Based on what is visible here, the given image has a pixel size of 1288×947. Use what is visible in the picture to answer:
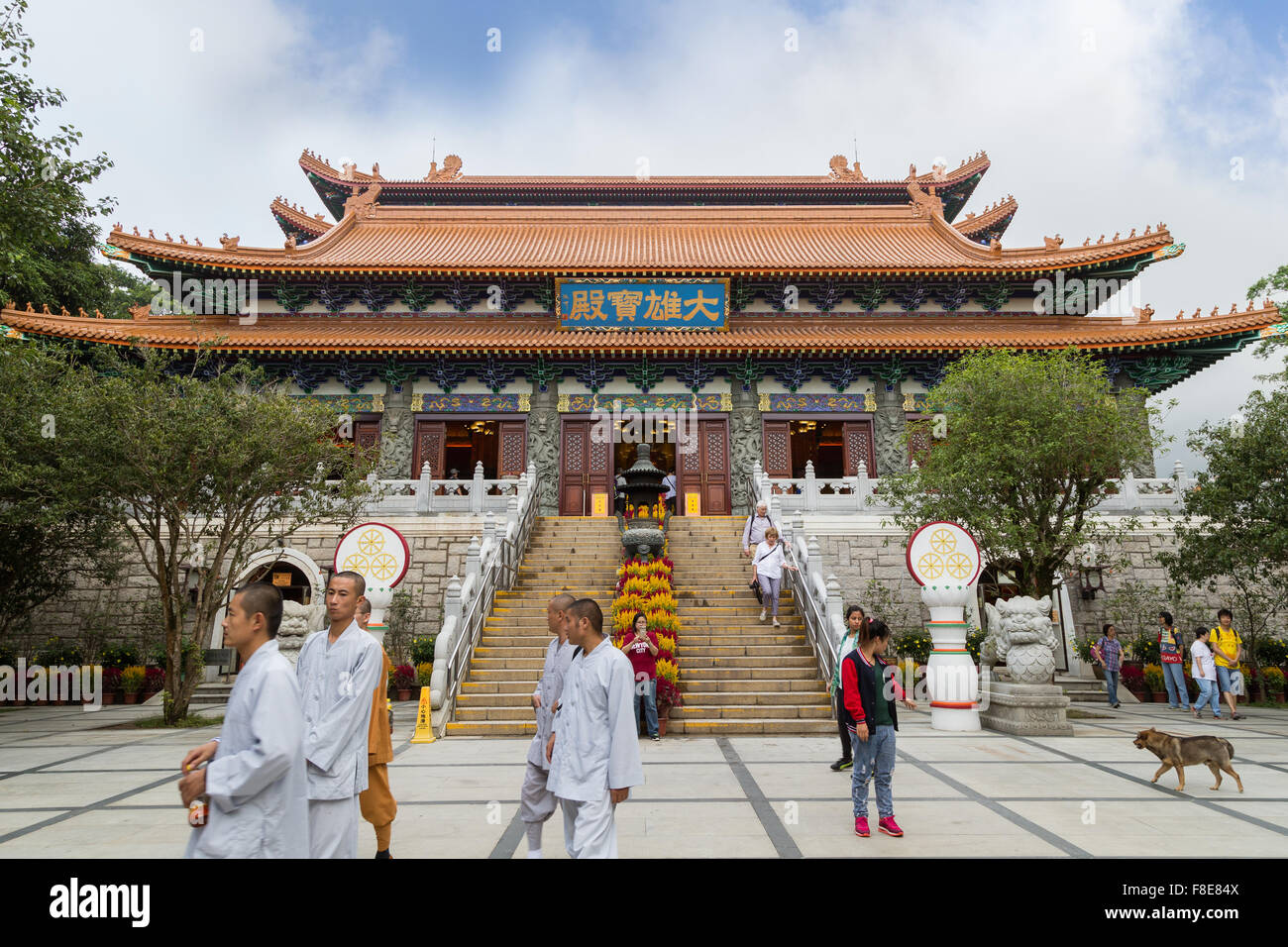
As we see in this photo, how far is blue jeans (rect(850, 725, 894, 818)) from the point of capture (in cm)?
457

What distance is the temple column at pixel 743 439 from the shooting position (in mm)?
17062

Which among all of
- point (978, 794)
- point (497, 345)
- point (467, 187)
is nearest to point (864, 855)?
point (978, 794)

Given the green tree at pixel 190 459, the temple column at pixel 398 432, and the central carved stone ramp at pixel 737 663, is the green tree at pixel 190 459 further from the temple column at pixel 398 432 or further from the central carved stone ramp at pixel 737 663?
the temple column at pixel 398 432

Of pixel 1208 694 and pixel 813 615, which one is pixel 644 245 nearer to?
pixel 813 615

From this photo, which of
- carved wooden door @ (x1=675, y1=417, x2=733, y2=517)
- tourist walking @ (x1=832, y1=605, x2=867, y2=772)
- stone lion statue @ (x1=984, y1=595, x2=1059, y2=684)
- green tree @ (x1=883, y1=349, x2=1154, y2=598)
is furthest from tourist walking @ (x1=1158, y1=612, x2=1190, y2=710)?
carved wooden door @ (x1=675, y1=417, x2=733, y2=517)

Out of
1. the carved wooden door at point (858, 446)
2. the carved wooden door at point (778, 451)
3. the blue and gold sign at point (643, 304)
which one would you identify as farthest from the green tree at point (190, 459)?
the carved wooden door at point (858, 446)

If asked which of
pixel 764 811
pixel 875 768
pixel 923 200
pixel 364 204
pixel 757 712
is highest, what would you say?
pixel 364 204

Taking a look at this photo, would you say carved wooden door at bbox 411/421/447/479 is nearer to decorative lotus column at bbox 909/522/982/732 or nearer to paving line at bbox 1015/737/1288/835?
decorative lotus column at bbox 909/522/982/732

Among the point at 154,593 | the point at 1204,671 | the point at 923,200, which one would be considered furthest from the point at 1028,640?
the point at 923,200

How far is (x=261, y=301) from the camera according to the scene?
1864cm

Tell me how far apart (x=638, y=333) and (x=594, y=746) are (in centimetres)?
1502

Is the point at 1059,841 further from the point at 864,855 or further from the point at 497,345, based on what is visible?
the point at 497,345

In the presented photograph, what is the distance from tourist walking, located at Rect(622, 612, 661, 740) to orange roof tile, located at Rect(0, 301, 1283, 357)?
30.8ft

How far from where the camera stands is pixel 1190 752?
572cm
